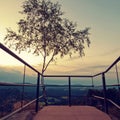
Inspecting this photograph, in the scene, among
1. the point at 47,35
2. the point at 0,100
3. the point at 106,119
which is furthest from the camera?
the point at 47,35

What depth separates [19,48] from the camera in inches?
557

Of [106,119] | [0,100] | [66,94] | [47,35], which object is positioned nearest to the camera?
[0,100]

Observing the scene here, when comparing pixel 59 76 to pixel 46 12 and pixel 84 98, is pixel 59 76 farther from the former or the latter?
pixel 46 12

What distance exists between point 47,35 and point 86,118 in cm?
931

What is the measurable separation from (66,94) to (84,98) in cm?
87

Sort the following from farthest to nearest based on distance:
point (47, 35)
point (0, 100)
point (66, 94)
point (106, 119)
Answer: point (47, 35)
point (66, 94)
point (106, 119)
point (0, 100)

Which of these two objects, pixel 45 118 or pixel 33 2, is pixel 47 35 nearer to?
pixel 33 2

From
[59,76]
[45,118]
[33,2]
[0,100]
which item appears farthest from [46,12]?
[0,100]

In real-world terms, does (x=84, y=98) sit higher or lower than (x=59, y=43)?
lower

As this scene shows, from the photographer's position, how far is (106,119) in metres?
4.66

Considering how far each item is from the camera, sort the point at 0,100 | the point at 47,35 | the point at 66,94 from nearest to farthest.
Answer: the point at 0,100 < the point at 66,94 < the point at 47,35

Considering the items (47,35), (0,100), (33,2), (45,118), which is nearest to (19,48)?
(47,35)

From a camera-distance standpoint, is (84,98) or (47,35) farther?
(47,35)

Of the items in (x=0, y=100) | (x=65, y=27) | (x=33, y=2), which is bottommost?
(x=0, y=100)
